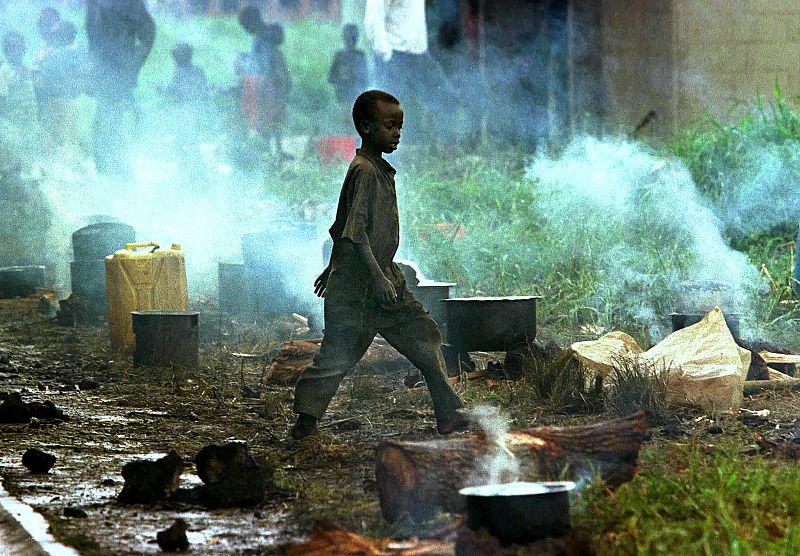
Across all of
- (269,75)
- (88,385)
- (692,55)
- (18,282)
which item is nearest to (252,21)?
(269,75)

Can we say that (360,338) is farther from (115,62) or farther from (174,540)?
(115,62)

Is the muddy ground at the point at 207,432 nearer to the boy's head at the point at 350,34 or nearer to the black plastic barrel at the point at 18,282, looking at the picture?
the black plastic barrel at the point at 18,282

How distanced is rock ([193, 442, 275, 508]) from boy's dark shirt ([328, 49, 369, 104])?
1368 centimetres

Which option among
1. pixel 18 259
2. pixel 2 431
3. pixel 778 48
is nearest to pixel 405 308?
pixel 2 431

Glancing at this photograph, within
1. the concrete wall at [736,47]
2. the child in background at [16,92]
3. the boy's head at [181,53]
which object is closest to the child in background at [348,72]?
the boy's head at [181,53]

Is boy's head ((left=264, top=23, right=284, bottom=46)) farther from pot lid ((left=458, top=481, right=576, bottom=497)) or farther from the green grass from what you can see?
pot lid ((left=458, top=481, right=576, bottom=497))

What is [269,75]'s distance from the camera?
63.4 ft

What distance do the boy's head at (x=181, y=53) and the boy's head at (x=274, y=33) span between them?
126 centimetres

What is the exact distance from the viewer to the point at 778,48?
15.0 m

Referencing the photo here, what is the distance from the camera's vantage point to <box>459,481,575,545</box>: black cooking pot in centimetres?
389


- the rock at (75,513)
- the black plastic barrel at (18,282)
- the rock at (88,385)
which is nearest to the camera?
the rock at (75,513)

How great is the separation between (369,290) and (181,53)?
13.8 m

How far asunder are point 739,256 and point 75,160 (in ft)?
38.3

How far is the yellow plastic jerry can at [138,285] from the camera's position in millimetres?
9836
